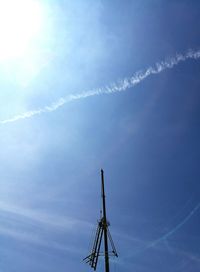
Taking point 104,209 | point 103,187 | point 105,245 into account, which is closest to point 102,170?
point 103,187

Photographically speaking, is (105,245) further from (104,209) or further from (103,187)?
(103,187)

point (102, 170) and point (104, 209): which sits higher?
point (102, 170)

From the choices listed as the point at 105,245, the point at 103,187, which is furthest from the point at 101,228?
the point at 103,187

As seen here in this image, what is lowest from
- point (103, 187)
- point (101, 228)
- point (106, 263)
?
point (106, 263)

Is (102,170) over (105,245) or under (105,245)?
over

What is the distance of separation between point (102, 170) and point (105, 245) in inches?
738

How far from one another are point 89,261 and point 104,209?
12075 millimetres

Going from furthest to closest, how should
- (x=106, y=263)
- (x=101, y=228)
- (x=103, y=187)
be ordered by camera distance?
(x=103, y=187), (x=101, y=228), (x=106, y=263)

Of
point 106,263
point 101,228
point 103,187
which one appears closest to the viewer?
point 106,263

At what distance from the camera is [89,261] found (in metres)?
78.4

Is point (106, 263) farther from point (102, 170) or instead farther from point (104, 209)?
point (102, 170)

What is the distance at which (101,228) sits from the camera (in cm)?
8075

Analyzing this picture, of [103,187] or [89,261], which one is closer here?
[89,261]

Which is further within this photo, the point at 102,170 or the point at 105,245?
the point at 102,170
